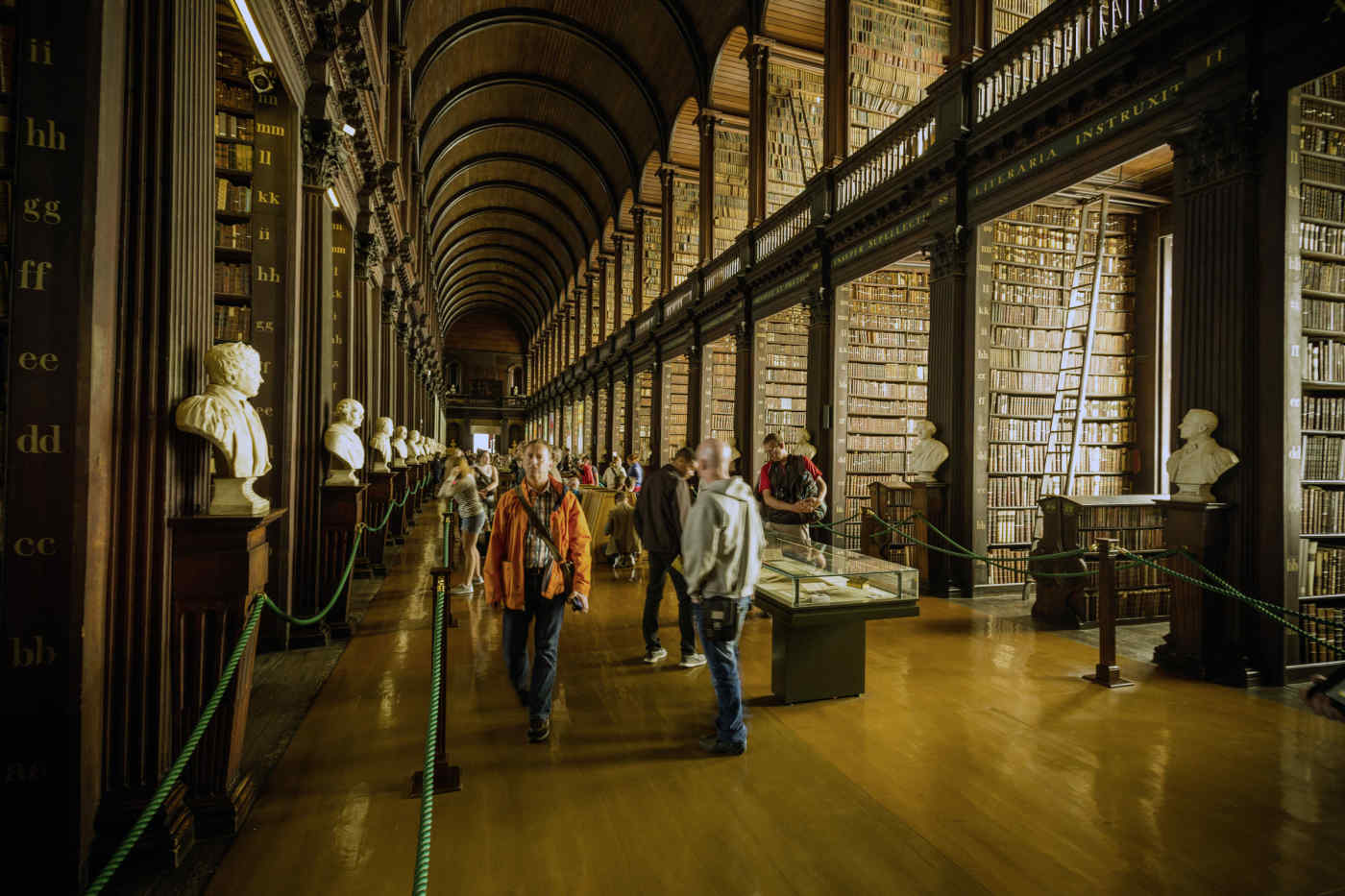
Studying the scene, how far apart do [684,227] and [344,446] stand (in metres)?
10.8

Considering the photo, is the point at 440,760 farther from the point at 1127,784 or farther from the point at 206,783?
the point at 1127,784

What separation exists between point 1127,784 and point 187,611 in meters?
3.51

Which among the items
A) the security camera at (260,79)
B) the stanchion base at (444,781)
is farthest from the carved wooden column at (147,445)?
the security camera at (260,79)

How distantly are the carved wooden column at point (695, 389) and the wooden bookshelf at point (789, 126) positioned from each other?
2.63 meters

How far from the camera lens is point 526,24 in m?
13.4

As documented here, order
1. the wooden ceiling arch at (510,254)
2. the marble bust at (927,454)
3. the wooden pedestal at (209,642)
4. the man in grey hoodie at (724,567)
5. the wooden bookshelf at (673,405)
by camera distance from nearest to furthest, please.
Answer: the wooden pedestal at (209,642), the man in grey hoodie at (724,567), the marble bust at (927,454), the wooden bookshelf at (673,405), the wooden ceiling arch at (510,254)

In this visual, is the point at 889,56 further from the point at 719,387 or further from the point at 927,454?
the point at 719,387

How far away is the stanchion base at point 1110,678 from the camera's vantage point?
148 inches

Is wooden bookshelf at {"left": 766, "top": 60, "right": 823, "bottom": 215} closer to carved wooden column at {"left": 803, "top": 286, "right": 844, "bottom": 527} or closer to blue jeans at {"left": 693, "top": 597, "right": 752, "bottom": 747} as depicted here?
carved wooden column at {"left": 803, "top": 286, "right": 844, "bottom": 527}

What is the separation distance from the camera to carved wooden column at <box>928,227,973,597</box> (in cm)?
592

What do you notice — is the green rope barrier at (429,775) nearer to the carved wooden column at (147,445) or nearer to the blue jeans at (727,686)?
the carved wooden column at (147,445)

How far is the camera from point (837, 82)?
302 inches

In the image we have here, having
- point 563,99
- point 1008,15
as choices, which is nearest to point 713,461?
point 1008,15

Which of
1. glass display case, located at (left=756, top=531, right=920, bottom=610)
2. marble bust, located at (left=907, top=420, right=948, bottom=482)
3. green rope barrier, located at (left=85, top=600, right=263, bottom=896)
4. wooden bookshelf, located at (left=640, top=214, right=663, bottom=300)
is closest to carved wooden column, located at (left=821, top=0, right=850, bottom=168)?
marble bust, located at (left=907, top=420, right=948, bottom=482)
